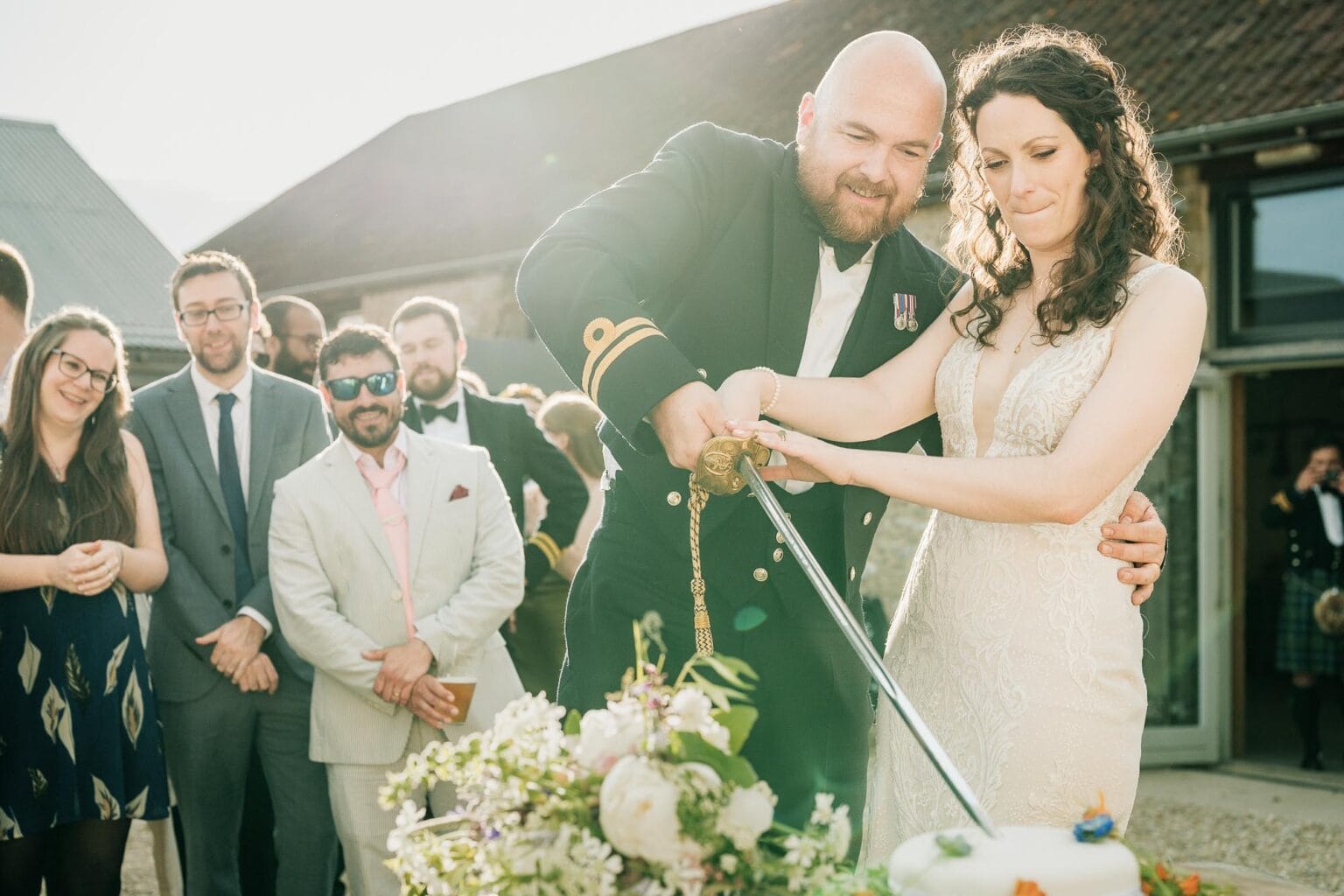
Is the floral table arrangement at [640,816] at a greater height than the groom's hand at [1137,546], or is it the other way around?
the groom's hand at [1137,546]

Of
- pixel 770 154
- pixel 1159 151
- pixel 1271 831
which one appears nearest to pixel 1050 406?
pixel 770 154

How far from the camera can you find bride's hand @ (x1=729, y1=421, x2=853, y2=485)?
2195 millimetres

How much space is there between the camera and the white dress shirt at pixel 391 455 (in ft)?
15.3

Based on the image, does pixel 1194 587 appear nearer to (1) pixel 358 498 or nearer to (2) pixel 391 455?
(2) pixel 391 455

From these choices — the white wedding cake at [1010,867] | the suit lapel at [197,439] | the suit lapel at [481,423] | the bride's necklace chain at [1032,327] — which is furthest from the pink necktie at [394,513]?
the white wedding cake at [1010,867]

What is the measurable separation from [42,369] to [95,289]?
19.4 m

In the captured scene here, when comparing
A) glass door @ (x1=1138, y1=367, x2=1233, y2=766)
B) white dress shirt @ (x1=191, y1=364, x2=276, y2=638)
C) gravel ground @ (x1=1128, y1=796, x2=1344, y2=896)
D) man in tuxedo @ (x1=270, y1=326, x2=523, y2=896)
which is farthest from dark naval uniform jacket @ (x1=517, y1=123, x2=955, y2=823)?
glass door @ (x1=1138, y1=367, x2=1233, y2=766)

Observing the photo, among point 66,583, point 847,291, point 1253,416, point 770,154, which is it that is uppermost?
point 1253,416

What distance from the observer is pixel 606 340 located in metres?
2.29

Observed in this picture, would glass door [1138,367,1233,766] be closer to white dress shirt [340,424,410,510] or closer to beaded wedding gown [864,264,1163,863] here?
white dress shirt [340,424,410,510]

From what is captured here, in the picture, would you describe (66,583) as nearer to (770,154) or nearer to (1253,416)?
(770,154)

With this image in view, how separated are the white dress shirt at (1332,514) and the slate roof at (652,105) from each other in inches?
111

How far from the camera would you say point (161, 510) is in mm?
4598

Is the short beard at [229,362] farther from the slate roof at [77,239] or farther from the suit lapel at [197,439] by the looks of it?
the slate roof at [77,239]
